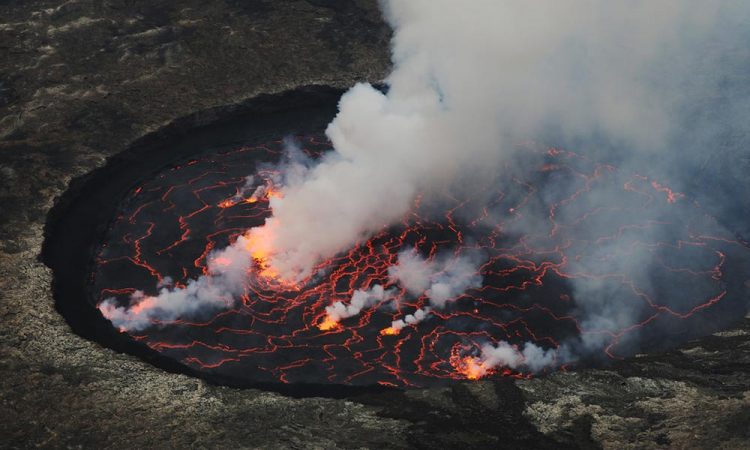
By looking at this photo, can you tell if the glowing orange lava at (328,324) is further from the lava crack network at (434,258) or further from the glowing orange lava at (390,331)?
the glowing orange lava at (390,331)

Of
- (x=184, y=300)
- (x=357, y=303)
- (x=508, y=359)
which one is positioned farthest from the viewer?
(x=184, y=300)

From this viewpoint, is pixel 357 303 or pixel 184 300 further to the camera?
pixel 184 300

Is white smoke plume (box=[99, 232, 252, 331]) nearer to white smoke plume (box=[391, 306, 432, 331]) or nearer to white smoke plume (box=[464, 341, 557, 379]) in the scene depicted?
white smoke plume (box=[391, 306, 432, 331])

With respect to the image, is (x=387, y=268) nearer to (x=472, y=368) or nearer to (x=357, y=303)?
(x=357, y=303)

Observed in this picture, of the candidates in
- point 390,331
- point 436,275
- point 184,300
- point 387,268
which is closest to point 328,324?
point 390,331

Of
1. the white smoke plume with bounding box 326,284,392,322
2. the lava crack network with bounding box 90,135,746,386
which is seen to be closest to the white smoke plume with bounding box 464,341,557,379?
the lava crack network with bounding box 90,135,746,386

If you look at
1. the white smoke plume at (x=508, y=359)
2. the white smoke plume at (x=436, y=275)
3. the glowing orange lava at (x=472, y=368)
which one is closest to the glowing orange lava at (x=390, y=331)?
the white smoke plume at (x=436, y=275)

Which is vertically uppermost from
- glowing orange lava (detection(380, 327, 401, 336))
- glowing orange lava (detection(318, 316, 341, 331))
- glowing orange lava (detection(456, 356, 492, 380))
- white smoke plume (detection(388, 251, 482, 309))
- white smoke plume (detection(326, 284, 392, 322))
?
white smoke plume (detection(388, 251, 482, 309))
